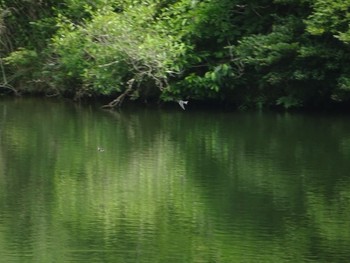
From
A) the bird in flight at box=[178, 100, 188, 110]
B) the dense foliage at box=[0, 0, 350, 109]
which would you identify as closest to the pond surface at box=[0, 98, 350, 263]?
the dense foliage at box=[0, 0, 350, 109]

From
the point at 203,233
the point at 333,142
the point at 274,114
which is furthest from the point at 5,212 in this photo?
the point at 274,114

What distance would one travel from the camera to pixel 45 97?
21.6 m

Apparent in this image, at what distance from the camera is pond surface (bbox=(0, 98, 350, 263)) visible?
8.05m

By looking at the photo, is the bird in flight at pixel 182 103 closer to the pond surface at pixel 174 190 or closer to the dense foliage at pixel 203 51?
the dense foliage at pixel 203 51

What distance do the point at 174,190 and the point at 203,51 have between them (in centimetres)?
937

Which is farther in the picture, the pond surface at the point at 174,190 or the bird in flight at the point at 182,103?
the bird in flight at the point at 182,103

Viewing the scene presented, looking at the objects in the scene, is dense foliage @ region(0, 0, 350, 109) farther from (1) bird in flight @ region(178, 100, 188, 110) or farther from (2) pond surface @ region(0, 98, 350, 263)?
(2) pond surface @ region(0, 98, 350, 263)

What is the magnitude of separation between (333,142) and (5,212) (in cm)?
660

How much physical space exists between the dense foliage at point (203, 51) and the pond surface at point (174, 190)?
1.46 metres

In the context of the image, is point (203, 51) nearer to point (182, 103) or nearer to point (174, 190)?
point (182, 103)

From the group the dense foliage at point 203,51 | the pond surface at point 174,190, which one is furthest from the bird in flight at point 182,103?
the pond surface at point 174,190

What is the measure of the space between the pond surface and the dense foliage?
146 cm

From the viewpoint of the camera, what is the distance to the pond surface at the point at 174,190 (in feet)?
26.4

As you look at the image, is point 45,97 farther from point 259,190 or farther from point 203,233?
point 203,233
